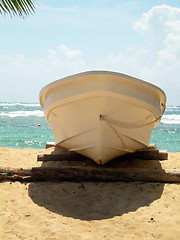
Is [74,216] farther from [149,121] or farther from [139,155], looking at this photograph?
[139,155]

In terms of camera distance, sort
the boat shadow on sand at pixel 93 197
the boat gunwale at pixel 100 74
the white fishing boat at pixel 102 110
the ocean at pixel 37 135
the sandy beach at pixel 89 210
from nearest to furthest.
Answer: the sandy beach at pixel 89 210, the boat shadow on sand at pixel 93 197, the boat gunwale at pixel 100 74, the white fishing boat at pixel 102 110, the ocean at pixel 37 135

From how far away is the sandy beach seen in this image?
3.01m

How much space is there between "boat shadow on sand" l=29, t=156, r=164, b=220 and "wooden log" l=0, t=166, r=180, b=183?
93mm

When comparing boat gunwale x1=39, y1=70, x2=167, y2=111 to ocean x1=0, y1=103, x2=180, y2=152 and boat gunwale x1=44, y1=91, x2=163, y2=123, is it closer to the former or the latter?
boat gunwale x1=44, y1=91, x2=163, y2=123

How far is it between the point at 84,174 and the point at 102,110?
129cm

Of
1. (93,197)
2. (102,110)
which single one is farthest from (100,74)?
(93,197)

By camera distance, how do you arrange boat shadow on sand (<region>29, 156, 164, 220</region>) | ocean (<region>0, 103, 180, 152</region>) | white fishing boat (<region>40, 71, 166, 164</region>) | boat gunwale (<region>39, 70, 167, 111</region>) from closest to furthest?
boat shadow on sand (<region>29, 156, 164, 220</region>)
boat gunwale (<region>39, 70, 167, 111</region>)
white fishing boat (<region>40, 71, 166, 164</region>)
ocean (<region>0, 103, 180, 152</region>)

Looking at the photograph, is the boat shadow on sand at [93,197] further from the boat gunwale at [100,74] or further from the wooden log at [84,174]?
the boat gunwale at [100,74]

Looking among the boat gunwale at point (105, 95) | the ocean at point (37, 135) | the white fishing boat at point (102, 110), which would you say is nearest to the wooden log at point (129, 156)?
the white fishing boat at point (102, 110)

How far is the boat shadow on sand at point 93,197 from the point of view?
3652 mm

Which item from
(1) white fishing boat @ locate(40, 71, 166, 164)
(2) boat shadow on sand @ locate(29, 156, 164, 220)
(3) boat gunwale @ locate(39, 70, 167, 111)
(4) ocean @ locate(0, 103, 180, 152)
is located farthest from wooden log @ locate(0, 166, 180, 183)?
(4) ocean @ locate(0, 103, 180, 152)

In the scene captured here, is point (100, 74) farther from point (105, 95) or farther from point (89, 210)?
point (89, 210)

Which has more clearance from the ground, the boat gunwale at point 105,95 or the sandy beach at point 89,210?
the boat gunwale at point 105,95

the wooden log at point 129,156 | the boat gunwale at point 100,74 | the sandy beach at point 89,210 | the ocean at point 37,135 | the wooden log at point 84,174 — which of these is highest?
the boat gunwale at point 100,74
